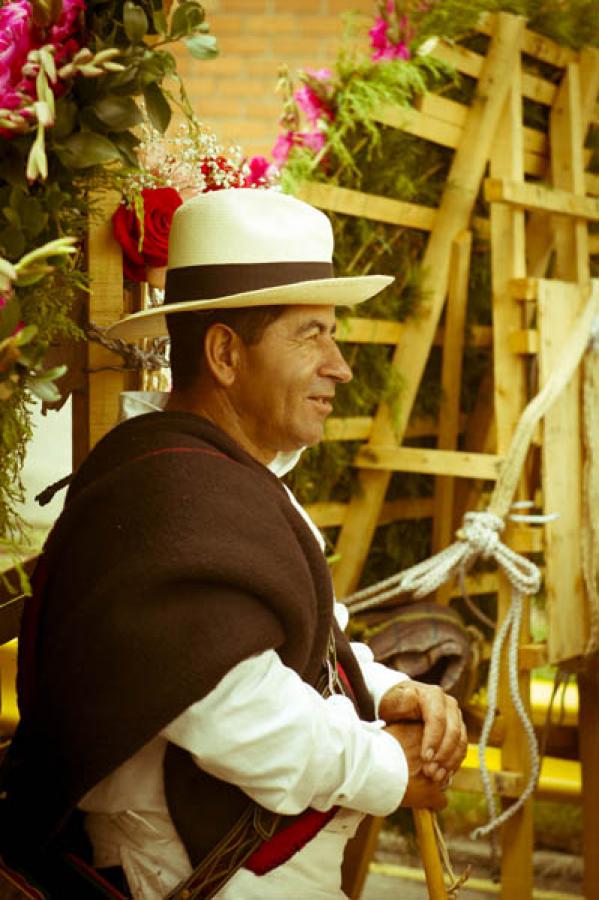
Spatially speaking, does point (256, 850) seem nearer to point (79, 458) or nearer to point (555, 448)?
point (79, 458)

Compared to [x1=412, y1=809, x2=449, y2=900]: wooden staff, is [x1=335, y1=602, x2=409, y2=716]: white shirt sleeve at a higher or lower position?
higher

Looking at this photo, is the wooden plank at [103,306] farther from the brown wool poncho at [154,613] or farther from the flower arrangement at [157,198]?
the brown wool poncho at [154,613]

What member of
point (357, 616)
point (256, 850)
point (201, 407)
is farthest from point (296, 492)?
point (256, 850)

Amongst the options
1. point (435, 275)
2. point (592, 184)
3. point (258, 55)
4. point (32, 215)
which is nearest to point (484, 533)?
point (435, 275)

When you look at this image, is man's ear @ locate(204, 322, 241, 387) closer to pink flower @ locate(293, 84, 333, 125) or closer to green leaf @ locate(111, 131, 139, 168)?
green leaf @ locate(111, 131, 139, 168)

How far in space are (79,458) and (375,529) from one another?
1411 mm

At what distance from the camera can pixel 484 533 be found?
278 cm

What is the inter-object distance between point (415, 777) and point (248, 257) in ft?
2.28

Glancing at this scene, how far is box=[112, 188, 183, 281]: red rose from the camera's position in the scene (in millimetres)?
1782

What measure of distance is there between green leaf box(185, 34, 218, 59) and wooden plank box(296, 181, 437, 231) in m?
1.45

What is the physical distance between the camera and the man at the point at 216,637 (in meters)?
1.27

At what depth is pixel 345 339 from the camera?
2791 mm

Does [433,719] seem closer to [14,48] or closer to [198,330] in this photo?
[198,330]

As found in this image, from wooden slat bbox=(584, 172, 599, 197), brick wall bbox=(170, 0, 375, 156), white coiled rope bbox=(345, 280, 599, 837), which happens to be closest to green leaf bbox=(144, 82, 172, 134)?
white coiled rope bbox=(345, 280, 599, 837)
